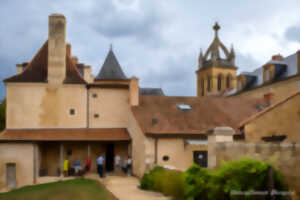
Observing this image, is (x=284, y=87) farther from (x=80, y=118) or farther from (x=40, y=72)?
(x=40, y=72)

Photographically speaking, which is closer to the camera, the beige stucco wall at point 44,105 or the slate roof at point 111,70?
the beige stucco wall at point 44,105

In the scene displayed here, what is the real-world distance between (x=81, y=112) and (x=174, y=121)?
753 cm

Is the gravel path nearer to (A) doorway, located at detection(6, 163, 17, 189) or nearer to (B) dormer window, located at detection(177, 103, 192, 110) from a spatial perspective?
(B) dormer window, located at detection(177, 103, 192, 110)

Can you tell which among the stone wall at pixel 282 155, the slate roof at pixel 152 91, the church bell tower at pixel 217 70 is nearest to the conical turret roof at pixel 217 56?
the church bell tower at pixel 217 70

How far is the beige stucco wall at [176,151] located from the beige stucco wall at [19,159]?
8.69 metres

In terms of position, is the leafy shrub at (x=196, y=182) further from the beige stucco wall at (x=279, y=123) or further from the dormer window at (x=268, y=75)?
the dormer window at (x=268, y=75)

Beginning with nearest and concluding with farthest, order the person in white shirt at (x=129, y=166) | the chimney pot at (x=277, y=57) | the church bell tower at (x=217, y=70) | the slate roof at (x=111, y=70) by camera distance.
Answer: the person in white shirt at (x=129, y=166) < the slate roof at (x=111, y=70) < the chimney pot at (x=277, y=57) < the church bell tower at (x=217, y=70)

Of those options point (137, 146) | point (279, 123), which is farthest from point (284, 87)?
point (279, 123)

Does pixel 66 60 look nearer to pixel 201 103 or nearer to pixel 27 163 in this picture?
pixel 27 163

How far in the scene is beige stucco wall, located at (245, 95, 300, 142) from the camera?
462 inches

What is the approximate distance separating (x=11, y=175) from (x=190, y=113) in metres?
12.7

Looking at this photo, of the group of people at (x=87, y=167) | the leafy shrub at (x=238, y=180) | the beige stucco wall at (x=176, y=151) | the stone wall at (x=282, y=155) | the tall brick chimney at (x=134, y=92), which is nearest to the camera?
the stone wall at (x=282, y=155)

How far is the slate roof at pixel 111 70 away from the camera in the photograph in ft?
103

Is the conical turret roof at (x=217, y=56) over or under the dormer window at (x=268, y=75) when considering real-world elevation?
over
